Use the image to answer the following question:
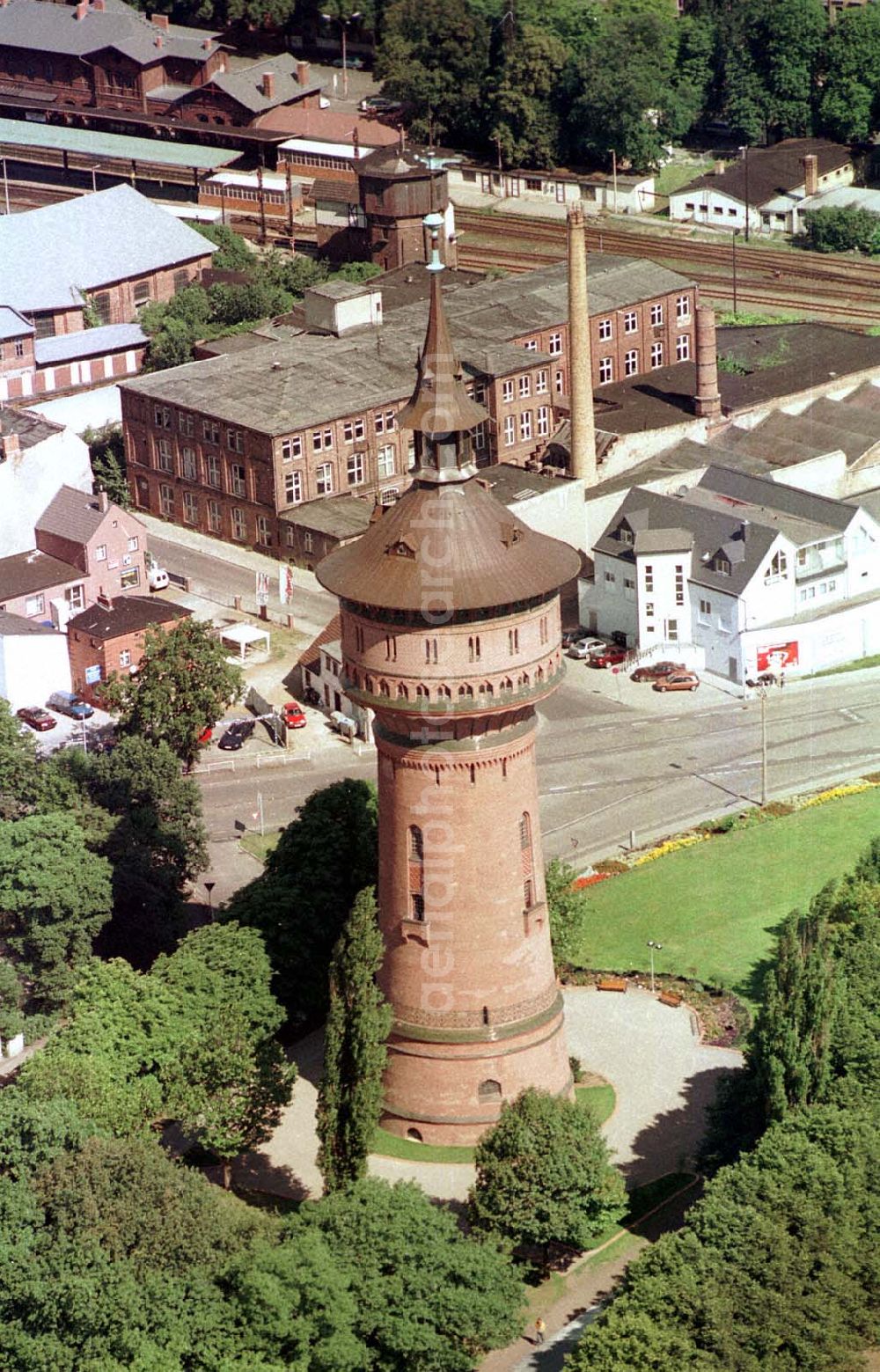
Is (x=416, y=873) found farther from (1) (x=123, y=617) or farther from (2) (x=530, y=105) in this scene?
(2) (x=530, y=105)

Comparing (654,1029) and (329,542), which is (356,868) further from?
(329,542)

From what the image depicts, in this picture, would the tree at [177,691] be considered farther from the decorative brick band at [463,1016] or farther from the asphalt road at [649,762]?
the decorative brick band at [463,1016]

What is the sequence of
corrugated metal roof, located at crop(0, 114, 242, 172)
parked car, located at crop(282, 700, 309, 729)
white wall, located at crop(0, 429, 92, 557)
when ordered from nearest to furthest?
parked car, located at crop(282, 700, 309, 729), white wall, located at crop(0, 429, 92, 557), corrugated metal roof, located at crop(0, 114, 242, 172)

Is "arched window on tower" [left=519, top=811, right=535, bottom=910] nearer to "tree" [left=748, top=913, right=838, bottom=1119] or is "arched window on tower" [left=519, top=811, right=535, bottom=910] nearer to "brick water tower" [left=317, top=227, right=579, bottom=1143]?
"brick water tower" [left=317, top=227, right=579, bottom=1143]

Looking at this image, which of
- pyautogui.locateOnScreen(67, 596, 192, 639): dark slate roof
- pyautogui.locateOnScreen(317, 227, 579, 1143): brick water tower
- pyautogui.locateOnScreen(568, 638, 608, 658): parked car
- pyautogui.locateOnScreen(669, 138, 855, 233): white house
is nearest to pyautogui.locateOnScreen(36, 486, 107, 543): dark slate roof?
pyautogui.locateOnScreen(67, 596, 192, 639): dark slate roof

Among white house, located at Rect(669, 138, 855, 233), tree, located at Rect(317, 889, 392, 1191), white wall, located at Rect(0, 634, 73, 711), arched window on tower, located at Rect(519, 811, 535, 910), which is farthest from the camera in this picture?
white house, located at Rect(669, 138, 855, 233)
